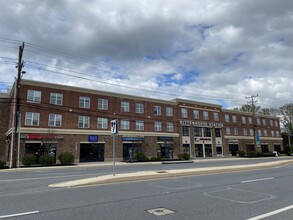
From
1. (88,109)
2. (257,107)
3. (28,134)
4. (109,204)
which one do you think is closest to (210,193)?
(109,204)

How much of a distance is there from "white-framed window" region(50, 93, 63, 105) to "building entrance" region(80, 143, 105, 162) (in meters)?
6.58

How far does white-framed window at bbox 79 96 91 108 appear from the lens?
3675cm

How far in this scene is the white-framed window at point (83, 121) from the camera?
36.1 meters

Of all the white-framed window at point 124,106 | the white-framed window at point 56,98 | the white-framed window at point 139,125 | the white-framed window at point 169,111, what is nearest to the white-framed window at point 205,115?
the white-framed window at point 169,111

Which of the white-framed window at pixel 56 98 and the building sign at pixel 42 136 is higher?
the white-framed window at pixel 56 98

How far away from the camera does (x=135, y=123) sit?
4159 cm

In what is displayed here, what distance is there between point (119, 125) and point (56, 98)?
10.1 metres

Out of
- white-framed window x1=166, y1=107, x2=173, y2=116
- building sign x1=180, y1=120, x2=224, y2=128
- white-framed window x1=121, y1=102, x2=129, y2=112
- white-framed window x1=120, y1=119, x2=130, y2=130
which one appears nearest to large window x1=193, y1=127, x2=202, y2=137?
building sign x1=180, y1=120, x2=224, y2=128

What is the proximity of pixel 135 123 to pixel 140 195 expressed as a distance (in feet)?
108

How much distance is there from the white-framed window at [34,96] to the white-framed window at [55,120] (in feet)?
8.48

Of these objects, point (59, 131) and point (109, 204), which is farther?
point (59, 131)

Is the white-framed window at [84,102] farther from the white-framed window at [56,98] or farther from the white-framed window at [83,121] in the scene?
the white-framed window at [56,98]

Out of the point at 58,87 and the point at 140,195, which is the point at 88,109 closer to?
the point at 58,87

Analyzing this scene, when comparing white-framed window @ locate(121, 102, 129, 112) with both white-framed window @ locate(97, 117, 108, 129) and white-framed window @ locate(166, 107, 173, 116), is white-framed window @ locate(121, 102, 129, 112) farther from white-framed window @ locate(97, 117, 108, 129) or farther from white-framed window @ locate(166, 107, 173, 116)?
white-framed window @ locate(166, 107, 173, 116)
